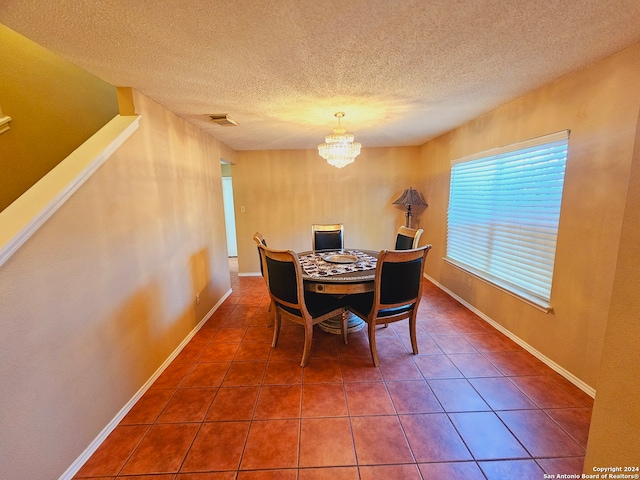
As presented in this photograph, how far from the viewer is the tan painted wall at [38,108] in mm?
2109

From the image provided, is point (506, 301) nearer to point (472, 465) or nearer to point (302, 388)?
point (472, 465)

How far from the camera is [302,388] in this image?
1911 millimetres

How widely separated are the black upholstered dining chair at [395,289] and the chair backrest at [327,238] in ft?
4.76

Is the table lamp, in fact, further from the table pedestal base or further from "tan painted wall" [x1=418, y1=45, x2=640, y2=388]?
the table pedestal base

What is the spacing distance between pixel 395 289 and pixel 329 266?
28.3 inches

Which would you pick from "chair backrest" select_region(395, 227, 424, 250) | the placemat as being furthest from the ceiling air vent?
"chair backrest" select_region(395, 227, 424, 250)

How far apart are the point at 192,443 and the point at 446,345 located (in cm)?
213

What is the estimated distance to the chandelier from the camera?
2564 mm

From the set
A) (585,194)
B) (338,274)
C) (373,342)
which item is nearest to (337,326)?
(373,342)

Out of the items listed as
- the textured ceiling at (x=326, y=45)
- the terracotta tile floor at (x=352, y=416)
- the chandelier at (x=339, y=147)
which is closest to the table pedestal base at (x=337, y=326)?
the terracotta tile floor at (x=352, y=416)

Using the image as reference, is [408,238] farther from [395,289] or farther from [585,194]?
[585,194]

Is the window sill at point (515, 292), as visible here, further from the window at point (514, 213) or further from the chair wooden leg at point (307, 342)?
the chair wooden leg at point (307, 342)

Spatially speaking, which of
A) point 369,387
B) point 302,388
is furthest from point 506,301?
point 302,388

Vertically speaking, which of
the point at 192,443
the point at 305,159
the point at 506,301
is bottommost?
the point at 192,443
